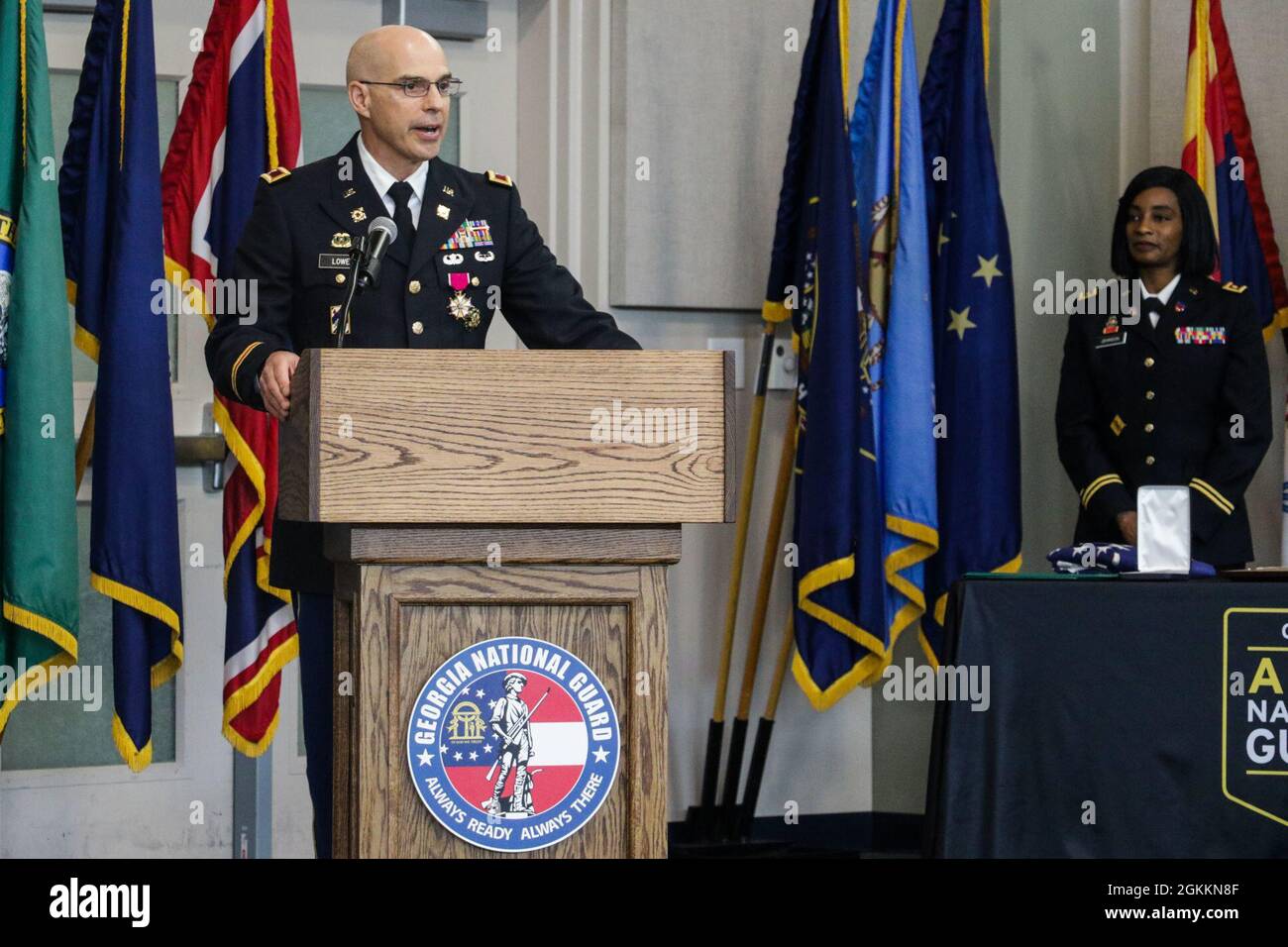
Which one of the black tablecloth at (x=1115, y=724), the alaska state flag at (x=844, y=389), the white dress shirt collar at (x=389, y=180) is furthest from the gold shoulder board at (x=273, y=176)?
the alaska state flag at (x=844, y=389)

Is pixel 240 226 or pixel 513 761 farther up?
pixel 240 226

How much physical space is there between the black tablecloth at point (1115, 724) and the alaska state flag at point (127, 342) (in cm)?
156

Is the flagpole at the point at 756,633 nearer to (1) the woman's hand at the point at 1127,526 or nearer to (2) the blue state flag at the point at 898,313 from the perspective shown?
(2) the blue state flag at the point at 898,313

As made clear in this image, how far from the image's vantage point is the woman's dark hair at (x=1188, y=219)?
3.88m

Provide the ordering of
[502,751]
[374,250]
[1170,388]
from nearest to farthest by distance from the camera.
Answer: [502,751] → [374,250] → [1170,388]

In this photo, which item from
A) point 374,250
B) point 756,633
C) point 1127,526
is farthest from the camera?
point 756,633

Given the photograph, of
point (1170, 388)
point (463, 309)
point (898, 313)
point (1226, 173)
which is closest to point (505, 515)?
point (463, 309)

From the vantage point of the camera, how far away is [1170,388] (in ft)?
12.6

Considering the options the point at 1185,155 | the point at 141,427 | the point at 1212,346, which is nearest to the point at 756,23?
the point at 1185,155

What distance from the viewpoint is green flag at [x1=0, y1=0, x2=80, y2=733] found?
3.11 m

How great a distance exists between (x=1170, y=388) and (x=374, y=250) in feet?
7.89

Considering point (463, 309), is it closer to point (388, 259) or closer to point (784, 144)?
point (388, 259)

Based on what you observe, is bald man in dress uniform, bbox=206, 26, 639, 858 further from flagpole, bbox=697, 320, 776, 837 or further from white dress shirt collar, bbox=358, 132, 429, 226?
flagpole, bbox=697, 320, 776, 837

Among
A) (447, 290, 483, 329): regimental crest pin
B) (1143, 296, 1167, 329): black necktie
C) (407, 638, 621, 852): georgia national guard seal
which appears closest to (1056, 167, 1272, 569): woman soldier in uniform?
(1143, 296, 1167, 329): black necktie
